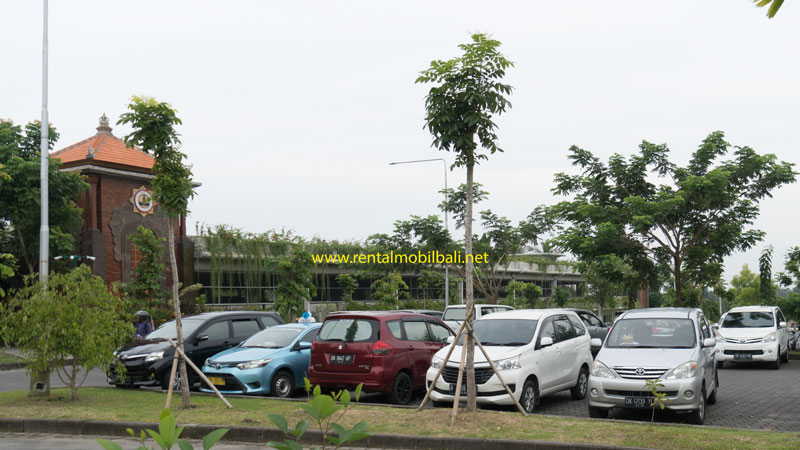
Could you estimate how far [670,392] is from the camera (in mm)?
10242

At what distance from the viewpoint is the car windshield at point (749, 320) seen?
21.5 metres

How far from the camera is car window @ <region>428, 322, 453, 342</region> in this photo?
1422cm

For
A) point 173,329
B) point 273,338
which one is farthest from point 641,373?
point 173,329

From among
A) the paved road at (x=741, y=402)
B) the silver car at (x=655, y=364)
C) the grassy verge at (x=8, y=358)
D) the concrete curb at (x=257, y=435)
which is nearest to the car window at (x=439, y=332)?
the paved road at (x=741, y=402)

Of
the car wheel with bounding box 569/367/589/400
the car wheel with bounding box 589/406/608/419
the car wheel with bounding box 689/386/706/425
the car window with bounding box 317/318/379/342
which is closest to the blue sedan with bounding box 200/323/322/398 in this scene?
the car window with bounding box 317/318/379/342

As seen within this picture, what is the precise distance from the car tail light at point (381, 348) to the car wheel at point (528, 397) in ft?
8.12

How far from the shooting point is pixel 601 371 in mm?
10781

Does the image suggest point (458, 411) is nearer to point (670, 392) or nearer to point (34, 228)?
point (670, 392)

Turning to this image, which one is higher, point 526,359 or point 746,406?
point 526,359

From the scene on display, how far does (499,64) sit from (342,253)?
3144cm

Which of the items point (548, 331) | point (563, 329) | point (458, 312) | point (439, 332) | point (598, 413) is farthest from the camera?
point (458, 312)

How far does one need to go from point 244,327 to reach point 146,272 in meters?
17.0

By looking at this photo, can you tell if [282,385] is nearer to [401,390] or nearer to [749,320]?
→ [401,390]

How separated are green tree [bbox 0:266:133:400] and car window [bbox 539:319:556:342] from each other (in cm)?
742
